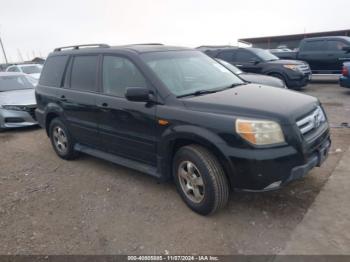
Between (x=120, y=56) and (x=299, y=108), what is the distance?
89.2 inches

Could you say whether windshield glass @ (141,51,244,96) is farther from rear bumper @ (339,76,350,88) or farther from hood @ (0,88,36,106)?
rear bumper @ (339,76,350,88)

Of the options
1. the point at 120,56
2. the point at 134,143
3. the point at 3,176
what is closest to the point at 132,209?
the point at 134,143

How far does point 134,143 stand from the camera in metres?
3.90

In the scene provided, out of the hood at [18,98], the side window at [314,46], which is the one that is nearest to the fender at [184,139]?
the hood at [18,98]

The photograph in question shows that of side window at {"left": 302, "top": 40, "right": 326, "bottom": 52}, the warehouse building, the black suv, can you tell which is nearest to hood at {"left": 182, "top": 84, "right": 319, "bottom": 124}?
the black suv

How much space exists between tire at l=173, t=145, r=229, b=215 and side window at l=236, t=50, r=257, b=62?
26.7 feet

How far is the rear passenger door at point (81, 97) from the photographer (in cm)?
443

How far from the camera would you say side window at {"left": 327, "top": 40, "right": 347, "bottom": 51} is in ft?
38.2

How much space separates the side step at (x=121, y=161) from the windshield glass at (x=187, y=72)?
0.98 metres

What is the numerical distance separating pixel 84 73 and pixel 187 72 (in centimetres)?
163

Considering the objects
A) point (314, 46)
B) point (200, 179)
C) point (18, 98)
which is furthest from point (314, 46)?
point (200, 179)

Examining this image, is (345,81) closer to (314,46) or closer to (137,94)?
(314,46)

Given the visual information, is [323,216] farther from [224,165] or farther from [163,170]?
[163,170]

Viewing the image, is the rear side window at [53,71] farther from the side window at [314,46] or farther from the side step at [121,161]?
the side window at [314,46]
